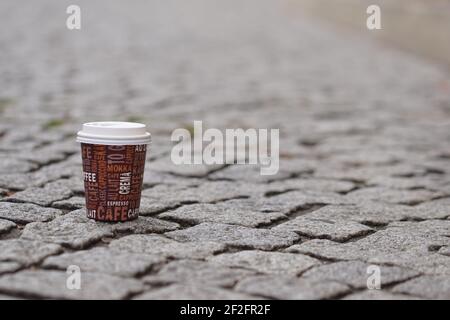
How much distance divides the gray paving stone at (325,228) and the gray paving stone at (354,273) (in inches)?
15.7

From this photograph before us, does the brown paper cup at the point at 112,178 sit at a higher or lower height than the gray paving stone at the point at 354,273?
higher

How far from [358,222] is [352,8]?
1306 cm

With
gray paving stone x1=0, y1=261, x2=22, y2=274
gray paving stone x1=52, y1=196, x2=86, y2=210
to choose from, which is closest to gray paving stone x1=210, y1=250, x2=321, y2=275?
gray paving stone x1=0, y1=261, x2=22, y2=274

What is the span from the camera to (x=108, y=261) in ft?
8.45

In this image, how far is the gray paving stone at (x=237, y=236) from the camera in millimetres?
2918

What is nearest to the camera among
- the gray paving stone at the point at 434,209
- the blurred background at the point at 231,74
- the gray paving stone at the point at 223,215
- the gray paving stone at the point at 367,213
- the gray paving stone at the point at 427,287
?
the gray paving stone at the point at 427,287

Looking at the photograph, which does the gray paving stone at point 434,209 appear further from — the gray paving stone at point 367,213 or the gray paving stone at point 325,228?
the gray paving stone at point 325,228

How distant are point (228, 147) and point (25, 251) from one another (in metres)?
2.61

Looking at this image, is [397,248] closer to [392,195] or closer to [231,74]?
[392,195]

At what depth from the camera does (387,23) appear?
45.0 ft

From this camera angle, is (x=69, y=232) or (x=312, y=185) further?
(x=312, y=185)

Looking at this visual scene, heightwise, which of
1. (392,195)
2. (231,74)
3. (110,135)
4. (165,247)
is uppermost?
(110,135)

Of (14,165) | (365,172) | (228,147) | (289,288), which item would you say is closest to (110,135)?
(289,288)

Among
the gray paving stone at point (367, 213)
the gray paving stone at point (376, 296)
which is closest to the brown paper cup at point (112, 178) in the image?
the gray paving stone at point (367, 213)
